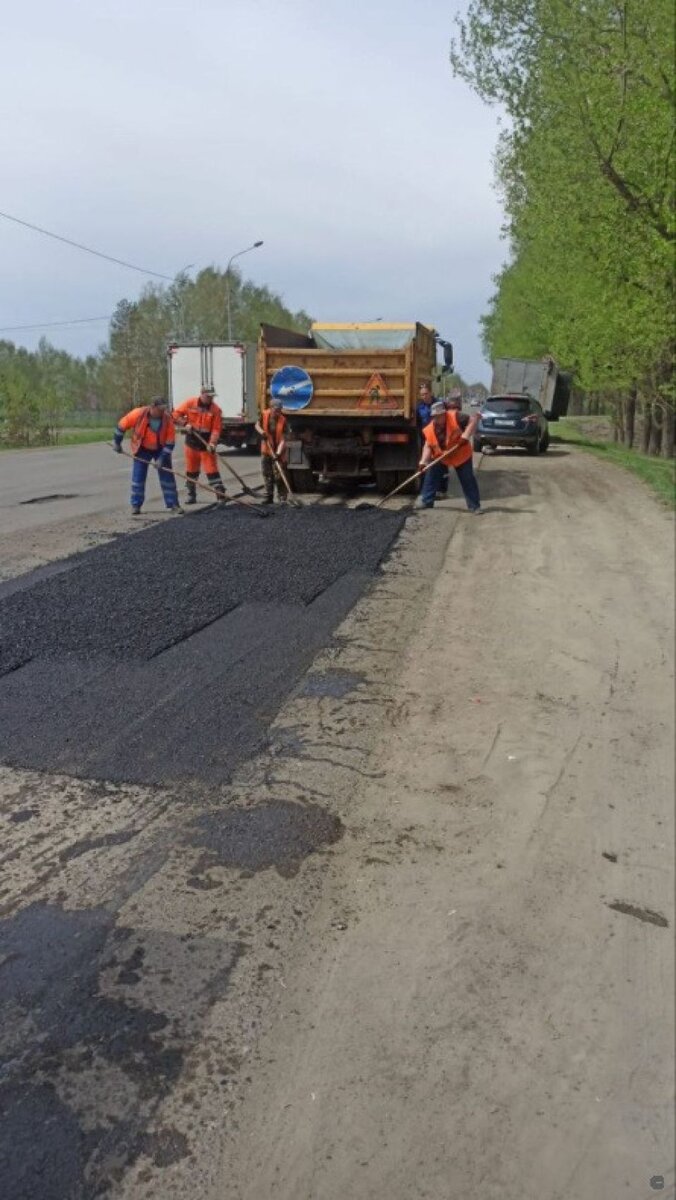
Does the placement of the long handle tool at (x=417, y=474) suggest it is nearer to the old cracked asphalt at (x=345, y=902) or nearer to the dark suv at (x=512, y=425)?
the old cracked asphalt at (x=345, y=902)

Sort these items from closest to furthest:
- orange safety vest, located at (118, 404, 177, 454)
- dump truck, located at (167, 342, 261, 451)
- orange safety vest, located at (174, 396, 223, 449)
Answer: orange safety vest, located at (118, 404, 177, 454) → orange safety vest, located at (174, 396, 223, 449) → dump truck, located at (167, 342, 261, 451)

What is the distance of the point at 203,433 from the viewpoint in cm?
1266

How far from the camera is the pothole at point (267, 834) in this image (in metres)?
3.47

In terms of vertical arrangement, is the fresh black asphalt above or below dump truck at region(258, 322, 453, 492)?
below

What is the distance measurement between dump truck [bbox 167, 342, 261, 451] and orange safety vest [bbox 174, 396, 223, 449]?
1002cm

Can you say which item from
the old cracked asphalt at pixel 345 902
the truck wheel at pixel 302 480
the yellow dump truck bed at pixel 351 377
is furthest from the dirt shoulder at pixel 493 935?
the truck wheel at pixel 302 480

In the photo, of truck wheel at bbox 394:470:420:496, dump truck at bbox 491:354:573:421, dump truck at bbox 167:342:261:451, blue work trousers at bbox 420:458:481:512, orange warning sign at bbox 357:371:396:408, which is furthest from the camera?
dump truck at bbox 491:354:573:421

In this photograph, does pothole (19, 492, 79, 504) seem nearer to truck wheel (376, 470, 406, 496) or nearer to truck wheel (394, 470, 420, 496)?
truck wheel (376, 470, 406, 496)

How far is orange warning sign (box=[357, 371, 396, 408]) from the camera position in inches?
492

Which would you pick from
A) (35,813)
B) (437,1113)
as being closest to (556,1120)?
(437,1113)

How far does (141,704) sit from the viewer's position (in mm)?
5004

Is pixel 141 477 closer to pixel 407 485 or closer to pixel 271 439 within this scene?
pixel 271 439

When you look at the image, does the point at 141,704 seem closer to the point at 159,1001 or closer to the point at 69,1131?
the point at 159,1001

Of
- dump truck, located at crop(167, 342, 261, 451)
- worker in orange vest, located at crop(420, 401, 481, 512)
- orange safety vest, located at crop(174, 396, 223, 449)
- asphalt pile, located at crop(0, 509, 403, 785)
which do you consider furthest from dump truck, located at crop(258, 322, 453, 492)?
dump truck, located at crop(167, 342, 261, 451)
